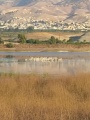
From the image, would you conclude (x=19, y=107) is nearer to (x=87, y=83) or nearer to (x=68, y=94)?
(x=68, y=94)

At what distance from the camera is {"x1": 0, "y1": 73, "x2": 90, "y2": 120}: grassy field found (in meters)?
8.97

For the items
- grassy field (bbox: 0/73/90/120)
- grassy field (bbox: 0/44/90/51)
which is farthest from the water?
grassy field (bbox: 0/44/90/51)

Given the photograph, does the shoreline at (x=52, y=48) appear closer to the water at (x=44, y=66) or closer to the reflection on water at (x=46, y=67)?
the water at (x=44, y=66)

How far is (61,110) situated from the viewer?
9289mm

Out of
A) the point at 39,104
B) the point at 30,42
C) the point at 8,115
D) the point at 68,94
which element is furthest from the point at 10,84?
the point at 30,42

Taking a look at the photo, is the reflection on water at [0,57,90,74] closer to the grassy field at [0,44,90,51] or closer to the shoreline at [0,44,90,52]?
the shoreline at [0,44,90,52]

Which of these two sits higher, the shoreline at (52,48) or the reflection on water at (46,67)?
the reflection on water at (46,67)

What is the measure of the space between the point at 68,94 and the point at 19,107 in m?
2.07

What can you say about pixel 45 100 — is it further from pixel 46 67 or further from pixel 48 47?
pixel 48 47

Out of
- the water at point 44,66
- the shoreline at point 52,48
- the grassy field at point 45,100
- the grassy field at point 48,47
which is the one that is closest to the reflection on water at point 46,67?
the water at point 44,66

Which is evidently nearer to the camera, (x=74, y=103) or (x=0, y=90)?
(x=74, y=103)

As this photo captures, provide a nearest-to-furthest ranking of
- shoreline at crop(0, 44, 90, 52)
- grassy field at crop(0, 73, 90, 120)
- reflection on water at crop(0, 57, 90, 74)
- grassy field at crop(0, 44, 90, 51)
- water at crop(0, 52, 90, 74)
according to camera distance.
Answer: grassy field at crop(0, 73, 90, 120)
reflection on water at crop(0, 57, 90, 74)
water at crop(0, 52, 90, 74)
shoreline at crop(0, 44, 90, 52)
grassy field at crop(0, 44, 90, 51)

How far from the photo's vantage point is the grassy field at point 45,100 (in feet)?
29.4

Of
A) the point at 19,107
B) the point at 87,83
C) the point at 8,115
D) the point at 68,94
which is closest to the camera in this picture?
the point at 8,115
